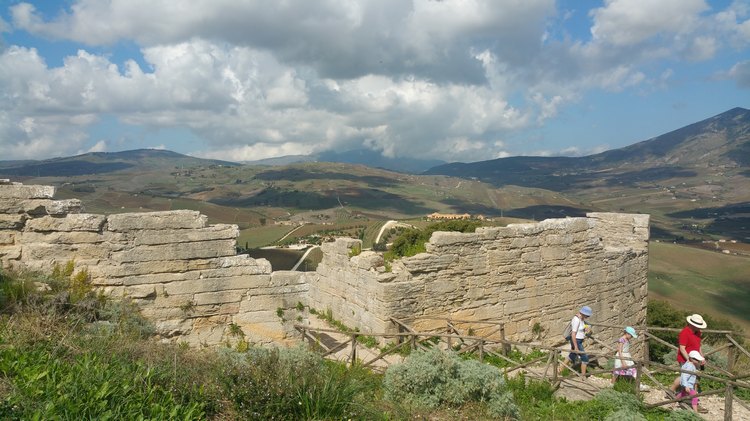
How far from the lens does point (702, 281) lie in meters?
48.5

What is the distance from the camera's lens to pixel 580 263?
13719mm

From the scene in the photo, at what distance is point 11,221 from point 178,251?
7.90 feet

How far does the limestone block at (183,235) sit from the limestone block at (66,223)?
65 centimetres

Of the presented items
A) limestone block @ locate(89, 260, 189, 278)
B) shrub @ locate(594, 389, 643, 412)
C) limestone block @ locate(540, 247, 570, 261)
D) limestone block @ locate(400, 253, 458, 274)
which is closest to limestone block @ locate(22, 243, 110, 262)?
limestone block @ locate(89, 260, 189, 278)

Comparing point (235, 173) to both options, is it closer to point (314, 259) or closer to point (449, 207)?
point (449, 207)

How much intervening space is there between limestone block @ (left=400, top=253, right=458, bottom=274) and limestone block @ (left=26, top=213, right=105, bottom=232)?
6.52 m

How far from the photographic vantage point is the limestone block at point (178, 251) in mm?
7383

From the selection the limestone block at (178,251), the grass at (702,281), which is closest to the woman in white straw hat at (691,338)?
the limestone block at (178,251)

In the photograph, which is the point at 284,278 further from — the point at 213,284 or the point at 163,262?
the point at 163,262

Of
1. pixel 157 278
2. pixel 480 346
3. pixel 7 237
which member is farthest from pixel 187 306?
pixel 480 346

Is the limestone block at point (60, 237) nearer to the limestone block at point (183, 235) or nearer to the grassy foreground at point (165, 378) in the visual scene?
the grassy foreground at point (165, 378)

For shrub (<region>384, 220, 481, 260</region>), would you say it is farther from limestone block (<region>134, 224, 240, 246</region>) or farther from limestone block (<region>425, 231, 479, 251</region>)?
limestone block (<region>134, 224, 240, 246</region>)

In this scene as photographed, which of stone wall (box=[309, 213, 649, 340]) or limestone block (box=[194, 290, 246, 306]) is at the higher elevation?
limestone block (box=[194, 290, 246, 306])

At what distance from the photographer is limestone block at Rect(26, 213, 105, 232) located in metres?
7.18
